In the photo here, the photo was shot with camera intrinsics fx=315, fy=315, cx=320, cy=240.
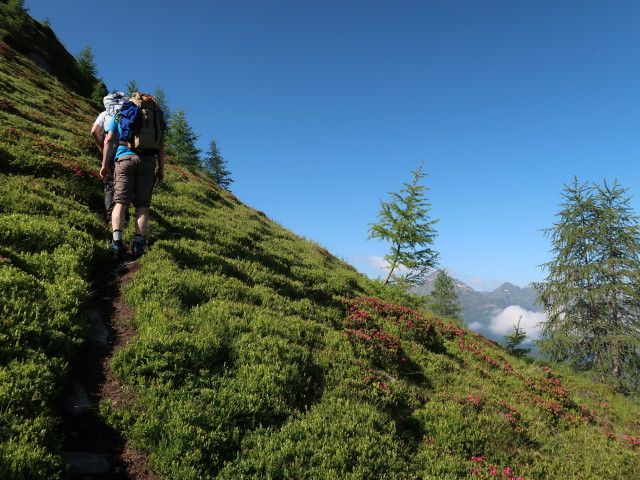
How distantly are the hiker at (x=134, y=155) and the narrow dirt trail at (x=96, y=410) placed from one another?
2.28 m

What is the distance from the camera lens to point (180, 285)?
709 cm

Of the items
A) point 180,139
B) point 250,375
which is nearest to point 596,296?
point 250,375

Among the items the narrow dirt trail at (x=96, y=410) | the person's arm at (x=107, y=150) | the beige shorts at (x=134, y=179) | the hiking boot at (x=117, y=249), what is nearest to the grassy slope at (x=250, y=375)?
the narrow dirt trail at (x=96, y=410)

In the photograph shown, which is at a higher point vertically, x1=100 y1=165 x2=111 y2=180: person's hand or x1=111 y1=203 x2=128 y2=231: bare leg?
x1=100 y1=165 x2=111 y2=180: person's hand

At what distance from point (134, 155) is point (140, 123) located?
29.7 inches

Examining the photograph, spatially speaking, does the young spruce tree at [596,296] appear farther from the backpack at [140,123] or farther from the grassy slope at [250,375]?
the backpack at [140,123]

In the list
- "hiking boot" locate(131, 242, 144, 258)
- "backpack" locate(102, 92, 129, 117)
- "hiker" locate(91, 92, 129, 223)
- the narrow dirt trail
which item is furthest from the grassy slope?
"backpack" locate(102, 92, 129, 117)

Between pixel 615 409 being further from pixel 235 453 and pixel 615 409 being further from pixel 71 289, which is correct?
pixel 71 289

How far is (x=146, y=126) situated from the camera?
24.0 feet

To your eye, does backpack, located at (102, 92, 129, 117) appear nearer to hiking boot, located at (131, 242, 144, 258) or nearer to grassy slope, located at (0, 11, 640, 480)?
grassy slope, located at (0, 11, 640, 480)

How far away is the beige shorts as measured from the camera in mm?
7215

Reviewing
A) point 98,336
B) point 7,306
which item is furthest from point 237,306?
point 7,306

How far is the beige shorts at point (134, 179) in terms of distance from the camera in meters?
7.21

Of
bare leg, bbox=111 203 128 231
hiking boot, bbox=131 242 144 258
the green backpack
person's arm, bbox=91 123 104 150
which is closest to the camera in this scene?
the green backpack
